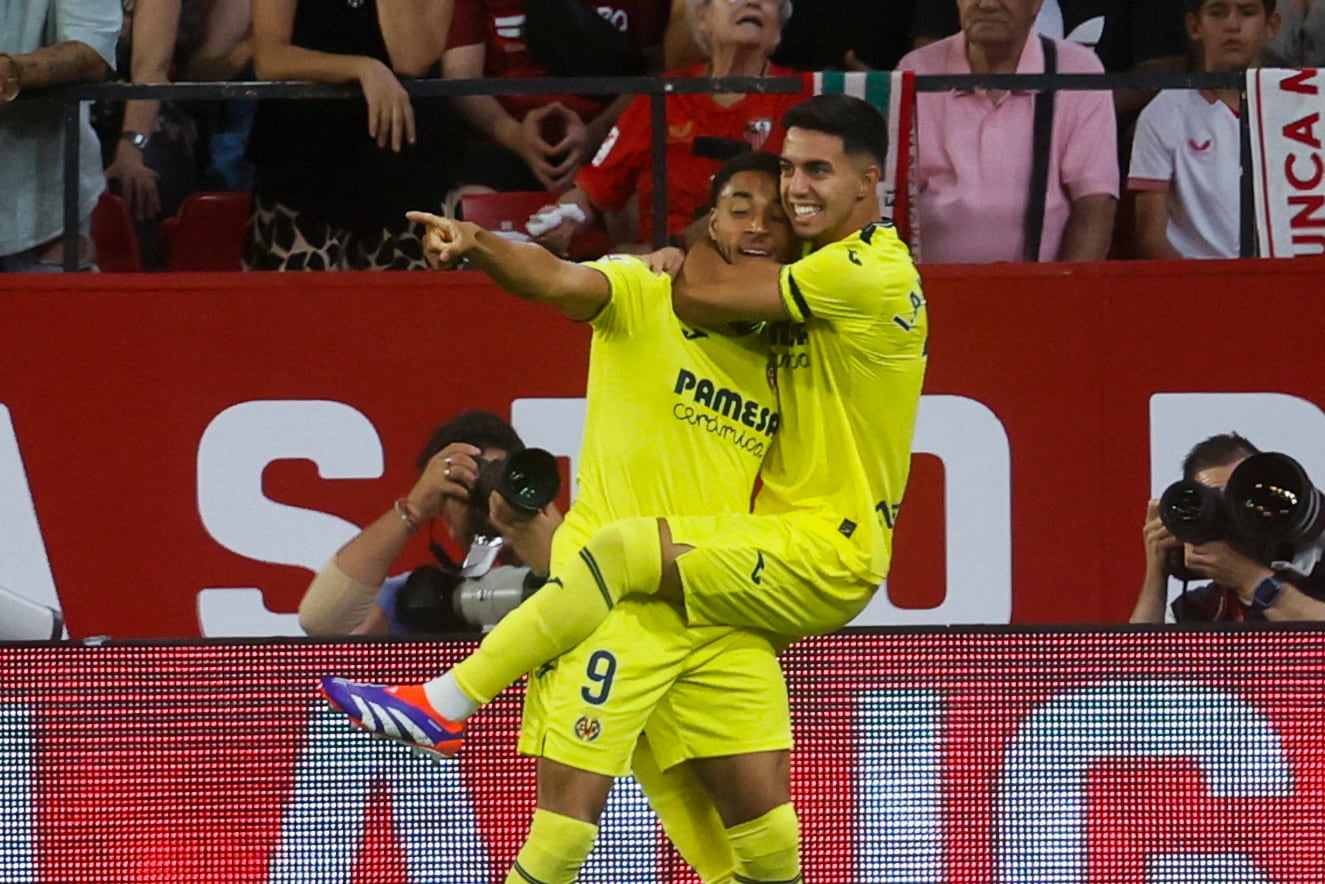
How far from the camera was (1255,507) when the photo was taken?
621cm

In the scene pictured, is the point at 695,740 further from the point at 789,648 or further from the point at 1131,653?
the point at 1131,653

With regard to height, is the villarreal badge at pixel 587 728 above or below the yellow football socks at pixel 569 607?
below

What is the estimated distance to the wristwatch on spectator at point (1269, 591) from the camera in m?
6.37

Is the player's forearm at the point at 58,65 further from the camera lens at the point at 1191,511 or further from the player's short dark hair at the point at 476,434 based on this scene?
the camera lens at the point at 1191,511

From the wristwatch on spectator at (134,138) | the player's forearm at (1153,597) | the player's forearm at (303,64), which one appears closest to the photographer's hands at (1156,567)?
the player's forearm at (1153,597)

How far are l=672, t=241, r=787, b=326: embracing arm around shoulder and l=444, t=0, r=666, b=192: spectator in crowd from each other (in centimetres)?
252

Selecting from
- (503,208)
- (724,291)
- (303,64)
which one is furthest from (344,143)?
(724,291)

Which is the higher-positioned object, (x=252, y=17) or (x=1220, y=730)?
(x=252, y=17)

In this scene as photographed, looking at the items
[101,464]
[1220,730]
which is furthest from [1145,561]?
[101,464]

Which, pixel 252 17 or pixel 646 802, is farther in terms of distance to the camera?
pixel 252 17

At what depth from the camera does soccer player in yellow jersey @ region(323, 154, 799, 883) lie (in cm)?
494

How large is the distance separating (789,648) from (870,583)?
51 centimetres

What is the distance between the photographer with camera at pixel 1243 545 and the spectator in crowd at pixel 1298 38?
2.06 meters

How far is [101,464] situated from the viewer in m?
7.61
